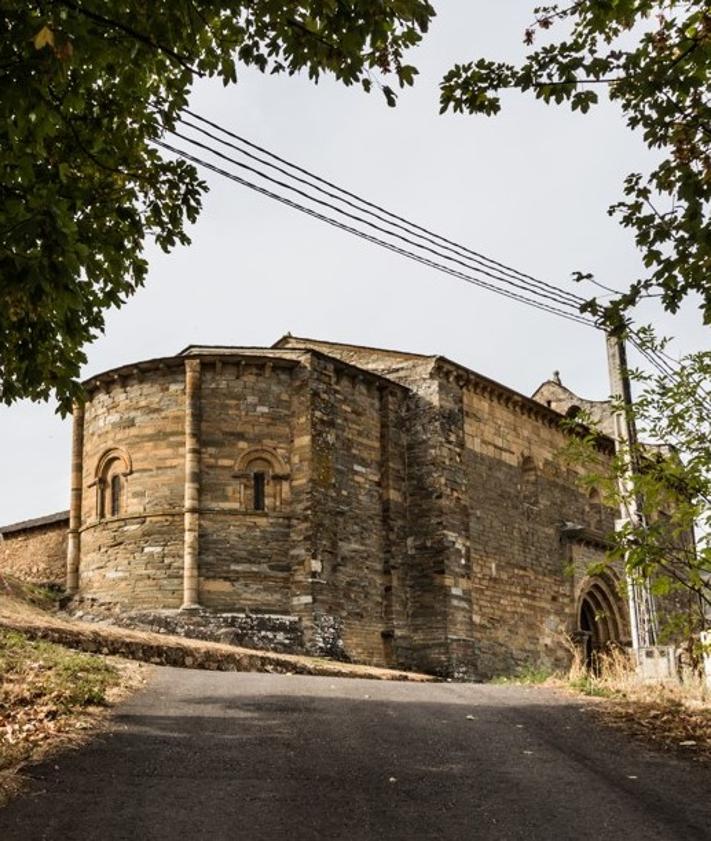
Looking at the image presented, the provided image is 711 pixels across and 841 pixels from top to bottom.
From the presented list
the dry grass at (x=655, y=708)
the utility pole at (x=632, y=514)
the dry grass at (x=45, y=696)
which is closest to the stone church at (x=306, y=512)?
the utility pole at (x=632, y=514)

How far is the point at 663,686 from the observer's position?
12.0 meters

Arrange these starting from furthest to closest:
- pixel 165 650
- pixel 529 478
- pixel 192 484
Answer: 1. pixel 529 478
2. pixel 192 484
3. pixel 165 650

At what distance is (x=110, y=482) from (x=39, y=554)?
4.34 metres

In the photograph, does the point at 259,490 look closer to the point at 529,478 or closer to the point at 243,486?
the point at 243,486

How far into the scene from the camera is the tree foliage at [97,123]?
20.8 ft

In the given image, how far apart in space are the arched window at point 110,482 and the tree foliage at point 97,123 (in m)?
14.1

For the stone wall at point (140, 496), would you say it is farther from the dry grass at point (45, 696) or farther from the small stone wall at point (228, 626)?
the dry grass at point (45, 696)

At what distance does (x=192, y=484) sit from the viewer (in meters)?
21.7

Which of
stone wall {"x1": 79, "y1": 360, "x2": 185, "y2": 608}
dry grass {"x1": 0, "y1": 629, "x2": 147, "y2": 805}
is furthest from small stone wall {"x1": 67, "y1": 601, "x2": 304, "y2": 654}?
dry grass {"x1": 0, "y1": 629, "x2": 147, "y2": 805}

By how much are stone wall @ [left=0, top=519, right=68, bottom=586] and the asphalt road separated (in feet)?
51.2

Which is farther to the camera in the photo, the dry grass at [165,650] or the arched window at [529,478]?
the arched window at [529,478]

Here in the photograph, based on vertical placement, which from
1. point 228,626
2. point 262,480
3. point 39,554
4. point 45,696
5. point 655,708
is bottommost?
point 655,708

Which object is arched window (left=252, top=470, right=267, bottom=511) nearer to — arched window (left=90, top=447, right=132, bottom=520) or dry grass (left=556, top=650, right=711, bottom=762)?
arched window (left=90, top=447, right=132, bottom=520)

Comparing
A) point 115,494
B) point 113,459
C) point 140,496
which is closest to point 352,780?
point 140,496
